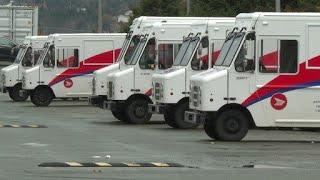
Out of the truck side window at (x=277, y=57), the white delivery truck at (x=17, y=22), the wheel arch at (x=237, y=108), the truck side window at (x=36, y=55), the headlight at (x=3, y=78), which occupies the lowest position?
the wheel arch at (x=237, y=108)

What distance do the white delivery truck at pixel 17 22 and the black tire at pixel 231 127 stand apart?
29907 mm

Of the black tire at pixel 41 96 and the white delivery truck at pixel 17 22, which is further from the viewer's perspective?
the white delivery truck at pixel 17 22

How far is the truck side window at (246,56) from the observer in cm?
1892

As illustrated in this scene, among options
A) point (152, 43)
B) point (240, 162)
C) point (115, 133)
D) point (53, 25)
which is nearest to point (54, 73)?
point (152, 43)

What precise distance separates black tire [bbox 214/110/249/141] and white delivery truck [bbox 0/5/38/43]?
29.9 meters

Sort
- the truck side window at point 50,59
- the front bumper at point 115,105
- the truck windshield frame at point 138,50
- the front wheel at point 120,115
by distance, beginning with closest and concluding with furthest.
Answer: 1. the truck windshield frame at point 138,50
2. the front bumper at point 115,105
3. the front wheel at point 120,115
4. the truck side window at point 50,59

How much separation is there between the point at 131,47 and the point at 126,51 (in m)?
0.20

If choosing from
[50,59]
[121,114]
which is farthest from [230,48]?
[50,59]

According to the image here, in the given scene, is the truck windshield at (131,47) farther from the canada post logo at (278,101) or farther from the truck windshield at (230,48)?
the canada post logo at (278,101)

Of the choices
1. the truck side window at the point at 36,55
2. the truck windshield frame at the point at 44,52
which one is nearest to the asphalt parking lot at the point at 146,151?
the truck windshield frame at the point at 44,52

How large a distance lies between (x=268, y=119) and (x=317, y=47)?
6.49 ft

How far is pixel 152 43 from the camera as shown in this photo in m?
24.2

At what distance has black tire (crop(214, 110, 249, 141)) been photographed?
61.7 feet

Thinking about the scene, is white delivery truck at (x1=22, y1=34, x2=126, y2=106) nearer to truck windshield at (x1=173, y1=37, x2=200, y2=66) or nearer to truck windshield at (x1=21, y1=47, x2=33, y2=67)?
truck windshield at (x1=21, y1=47, x2=33, y2=67)
